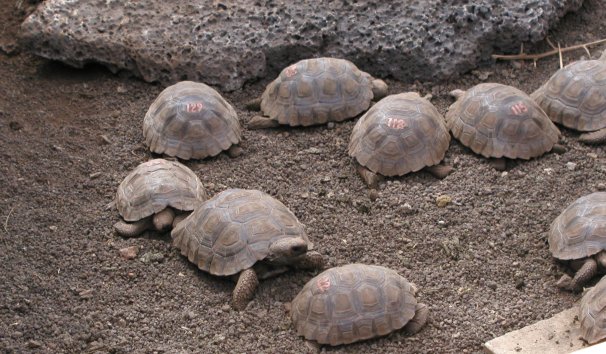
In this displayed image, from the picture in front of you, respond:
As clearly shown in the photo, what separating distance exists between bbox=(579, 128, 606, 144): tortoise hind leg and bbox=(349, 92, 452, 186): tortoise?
3.06 ft

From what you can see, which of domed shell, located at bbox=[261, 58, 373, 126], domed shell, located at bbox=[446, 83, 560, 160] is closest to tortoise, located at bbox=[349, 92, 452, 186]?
domed shell, located at bbox=[446, 83, 560, 160]

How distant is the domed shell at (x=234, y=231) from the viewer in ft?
16.4

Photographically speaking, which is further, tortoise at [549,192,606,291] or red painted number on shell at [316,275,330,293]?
tortoise at [549,192,606,291]

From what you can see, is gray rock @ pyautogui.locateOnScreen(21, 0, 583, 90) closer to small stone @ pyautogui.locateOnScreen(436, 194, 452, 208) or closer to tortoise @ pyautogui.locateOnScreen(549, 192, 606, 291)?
small stone @ pyautogui.locateOnScreen(436, 194, 452, 208)

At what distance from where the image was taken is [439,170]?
590 centimetres

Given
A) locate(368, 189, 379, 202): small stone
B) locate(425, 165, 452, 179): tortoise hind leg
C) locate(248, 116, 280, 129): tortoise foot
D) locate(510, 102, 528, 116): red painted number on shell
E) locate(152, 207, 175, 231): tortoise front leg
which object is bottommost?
locate(248, 116, 280, 129): tortoise foot

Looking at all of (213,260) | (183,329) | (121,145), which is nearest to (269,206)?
(213,260)

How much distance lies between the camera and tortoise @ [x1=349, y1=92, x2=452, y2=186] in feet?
19.2

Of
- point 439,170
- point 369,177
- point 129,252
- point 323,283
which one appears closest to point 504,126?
point 439,170

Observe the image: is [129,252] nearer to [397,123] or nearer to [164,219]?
[164,219]

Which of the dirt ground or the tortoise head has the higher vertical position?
the tortoise head

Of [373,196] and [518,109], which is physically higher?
[518,109]

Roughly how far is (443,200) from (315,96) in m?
1.30

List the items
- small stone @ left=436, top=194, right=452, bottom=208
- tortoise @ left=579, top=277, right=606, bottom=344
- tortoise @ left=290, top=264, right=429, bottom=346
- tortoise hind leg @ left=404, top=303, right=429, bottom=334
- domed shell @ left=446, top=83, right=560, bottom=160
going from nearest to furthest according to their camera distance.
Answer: tortoise @ left=579, top=277, right=606, bottom=344, tortoise @ left=290, top=264, right=429, bottom=346, tortoise hind leg @ left=404, top=303, right=429, bottom=334, small stone @ left=436, top=194, right=452, bottom=208, domed shell @ left=446, top=83, right=560, bottom=160
